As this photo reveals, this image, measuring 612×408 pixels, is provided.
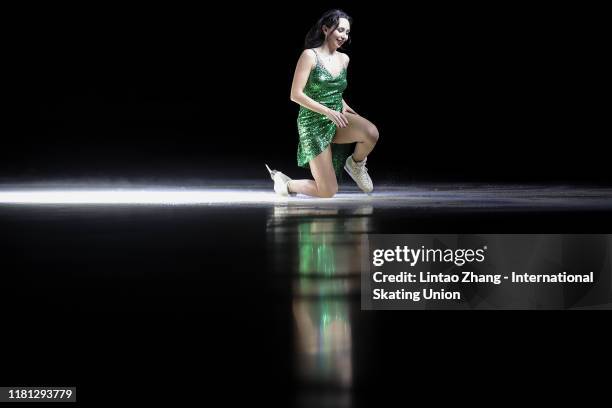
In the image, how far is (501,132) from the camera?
26.0 ft

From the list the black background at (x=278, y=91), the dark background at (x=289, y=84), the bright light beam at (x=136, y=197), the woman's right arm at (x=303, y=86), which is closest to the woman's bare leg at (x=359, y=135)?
the woman's right arm at (x=303, y=86)

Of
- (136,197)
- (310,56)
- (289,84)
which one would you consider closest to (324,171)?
(310,56)

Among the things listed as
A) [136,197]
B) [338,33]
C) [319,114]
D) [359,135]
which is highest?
[338,33]

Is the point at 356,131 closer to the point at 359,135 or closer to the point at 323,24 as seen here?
the point at 359,135

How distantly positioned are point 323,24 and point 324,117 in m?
0.44

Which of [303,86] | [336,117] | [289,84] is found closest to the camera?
[336,117]

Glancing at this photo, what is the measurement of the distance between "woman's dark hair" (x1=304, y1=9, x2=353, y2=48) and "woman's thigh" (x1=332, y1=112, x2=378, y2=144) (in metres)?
0.38

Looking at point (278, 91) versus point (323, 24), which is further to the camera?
point (278, 91)

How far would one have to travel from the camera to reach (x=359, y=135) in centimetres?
471

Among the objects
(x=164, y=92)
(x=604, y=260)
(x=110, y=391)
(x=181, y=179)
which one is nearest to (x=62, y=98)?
(x=164, y=92)

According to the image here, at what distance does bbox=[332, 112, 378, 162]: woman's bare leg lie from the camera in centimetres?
468

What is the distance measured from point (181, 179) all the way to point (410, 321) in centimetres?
467

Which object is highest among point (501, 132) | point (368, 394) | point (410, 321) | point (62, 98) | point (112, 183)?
point (62, 98)

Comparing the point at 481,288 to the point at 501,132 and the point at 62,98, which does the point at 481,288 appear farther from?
the point at 62,98
